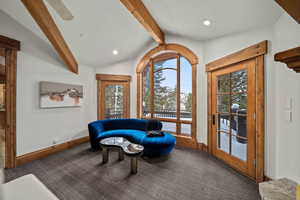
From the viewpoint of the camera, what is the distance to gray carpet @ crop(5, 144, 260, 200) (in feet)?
6.13

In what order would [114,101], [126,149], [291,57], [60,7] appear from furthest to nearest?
[114,101] → [126,149] → [60,7] → [291,57]

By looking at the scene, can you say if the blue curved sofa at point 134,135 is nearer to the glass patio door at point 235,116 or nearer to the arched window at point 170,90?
the arched window at point 170,90

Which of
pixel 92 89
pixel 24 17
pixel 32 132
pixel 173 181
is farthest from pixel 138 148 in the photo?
pixel 24 17

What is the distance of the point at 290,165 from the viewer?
1.57 m

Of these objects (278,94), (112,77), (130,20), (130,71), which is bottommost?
(278,94)

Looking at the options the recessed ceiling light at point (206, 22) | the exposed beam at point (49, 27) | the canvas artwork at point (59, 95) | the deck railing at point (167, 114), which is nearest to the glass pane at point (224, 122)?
the deck railing at point (167, 114)

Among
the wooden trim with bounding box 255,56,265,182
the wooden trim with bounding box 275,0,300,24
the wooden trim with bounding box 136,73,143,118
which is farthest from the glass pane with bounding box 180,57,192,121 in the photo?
the wooden trim with bounding box 275,0,300,24

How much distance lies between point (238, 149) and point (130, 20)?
3620mm

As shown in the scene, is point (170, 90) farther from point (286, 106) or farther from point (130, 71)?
point (286, 106)

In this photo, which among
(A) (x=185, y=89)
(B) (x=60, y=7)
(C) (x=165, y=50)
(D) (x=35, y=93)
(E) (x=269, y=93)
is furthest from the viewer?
(C) (x=165, y=50)

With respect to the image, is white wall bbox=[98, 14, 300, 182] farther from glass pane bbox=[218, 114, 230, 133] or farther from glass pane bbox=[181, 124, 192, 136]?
glass pane bbox=[181, 124, 192, 136]

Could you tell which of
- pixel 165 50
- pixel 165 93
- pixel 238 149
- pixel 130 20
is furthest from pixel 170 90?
pixel 238 149

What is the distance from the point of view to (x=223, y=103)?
286 centimetres

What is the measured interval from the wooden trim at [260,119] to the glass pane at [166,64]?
226cm
